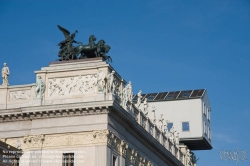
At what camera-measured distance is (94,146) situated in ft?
159

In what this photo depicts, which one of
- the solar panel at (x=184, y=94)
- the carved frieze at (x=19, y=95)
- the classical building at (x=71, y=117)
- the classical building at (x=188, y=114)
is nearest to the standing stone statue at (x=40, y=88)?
the classical building at (x=71, y=117)

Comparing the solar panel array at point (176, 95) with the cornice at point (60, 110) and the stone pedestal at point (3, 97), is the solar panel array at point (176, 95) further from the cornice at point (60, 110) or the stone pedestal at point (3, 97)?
the cornice at point (60, 110)

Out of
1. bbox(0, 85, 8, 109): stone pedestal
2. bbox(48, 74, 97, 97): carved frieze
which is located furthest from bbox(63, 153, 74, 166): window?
bbox(0, 85, 8, 109): stone pedestal

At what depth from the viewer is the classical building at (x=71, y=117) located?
4878 cm

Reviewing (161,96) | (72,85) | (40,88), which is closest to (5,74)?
(40,88)

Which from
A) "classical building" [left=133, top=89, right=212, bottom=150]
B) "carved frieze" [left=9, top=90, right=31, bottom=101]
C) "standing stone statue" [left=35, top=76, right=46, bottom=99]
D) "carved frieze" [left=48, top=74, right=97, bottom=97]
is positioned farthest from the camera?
"classical building" [left=133, top=89, right=212, bottom=150]

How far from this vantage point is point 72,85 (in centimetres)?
5100

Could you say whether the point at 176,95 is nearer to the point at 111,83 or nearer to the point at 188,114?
the point at 188,114

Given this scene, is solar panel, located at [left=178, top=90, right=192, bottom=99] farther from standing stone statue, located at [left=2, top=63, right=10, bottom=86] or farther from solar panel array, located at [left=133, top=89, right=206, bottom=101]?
standing stone statue, located at [left=2, top=63, right=10, bottom=86]

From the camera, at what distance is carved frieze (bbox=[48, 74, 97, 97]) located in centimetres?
5041

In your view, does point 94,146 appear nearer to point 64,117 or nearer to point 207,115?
point 64,117

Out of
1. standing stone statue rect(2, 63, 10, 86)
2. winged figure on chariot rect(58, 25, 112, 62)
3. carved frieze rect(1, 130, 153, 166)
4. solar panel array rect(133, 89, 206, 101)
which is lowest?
carved frieze rect(1, 130, 153, 166)

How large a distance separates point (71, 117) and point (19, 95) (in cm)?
604

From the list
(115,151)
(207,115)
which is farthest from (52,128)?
(207,115)
